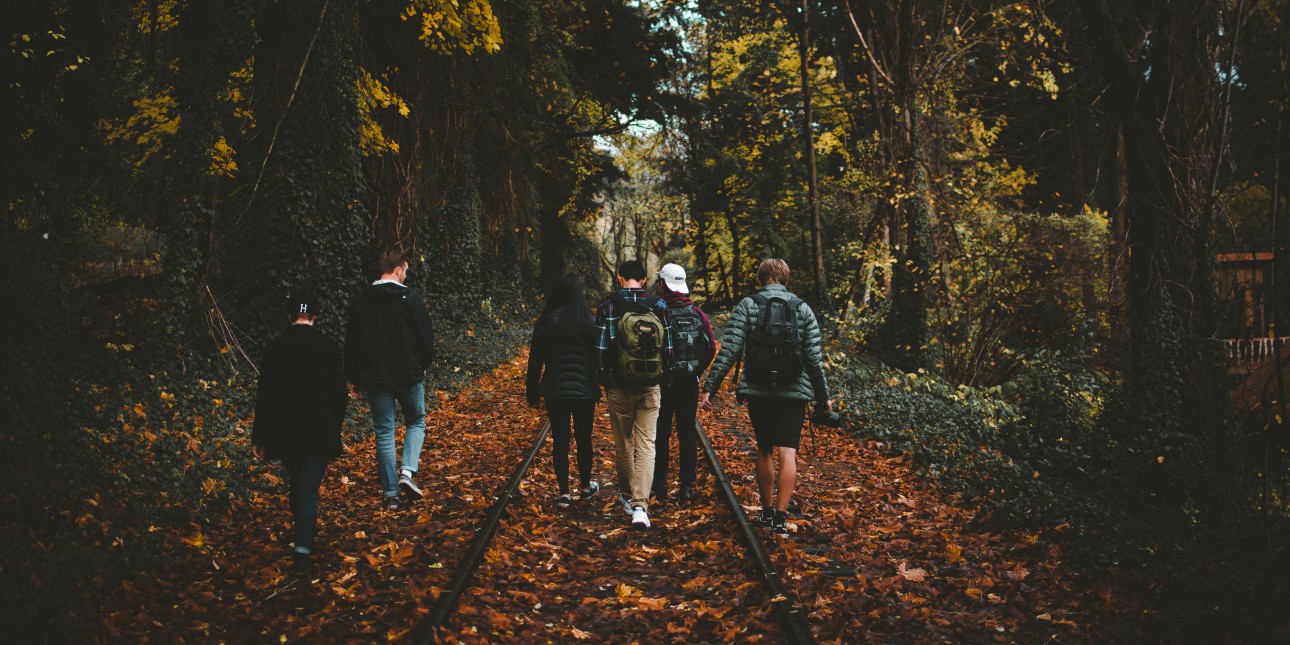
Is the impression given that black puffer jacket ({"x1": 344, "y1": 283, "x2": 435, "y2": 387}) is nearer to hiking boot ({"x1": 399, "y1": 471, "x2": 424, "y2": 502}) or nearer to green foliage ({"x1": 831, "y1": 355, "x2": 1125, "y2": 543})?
hiking boot ({"x1": 399, "y1": 471, "x2": 424, "y2": 502})

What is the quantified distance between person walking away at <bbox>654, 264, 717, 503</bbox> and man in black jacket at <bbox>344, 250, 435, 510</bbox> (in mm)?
2077

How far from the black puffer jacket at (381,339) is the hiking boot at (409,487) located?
1.02 meters

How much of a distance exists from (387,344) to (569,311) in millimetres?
1545

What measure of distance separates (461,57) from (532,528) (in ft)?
39.6

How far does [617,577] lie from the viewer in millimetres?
5582

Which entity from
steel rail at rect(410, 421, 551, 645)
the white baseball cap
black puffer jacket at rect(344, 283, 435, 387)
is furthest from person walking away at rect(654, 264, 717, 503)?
black puffer jacket at rect(344, 283, 435, 387)

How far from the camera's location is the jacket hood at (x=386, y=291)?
6.54 meters

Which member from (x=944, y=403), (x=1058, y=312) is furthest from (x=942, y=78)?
(x=944, y=403)

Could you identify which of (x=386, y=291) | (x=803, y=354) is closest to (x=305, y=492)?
(x=386, y=291)

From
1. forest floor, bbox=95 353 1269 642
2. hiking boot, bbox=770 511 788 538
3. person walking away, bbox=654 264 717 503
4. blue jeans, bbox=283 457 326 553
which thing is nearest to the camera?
forest floor, bbox=95 353 1269 642

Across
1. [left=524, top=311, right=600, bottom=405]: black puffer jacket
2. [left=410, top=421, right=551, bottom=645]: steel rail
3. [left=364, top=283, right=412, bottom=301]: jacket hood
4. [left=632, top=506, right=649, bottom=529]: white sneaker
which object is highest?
[left=364, top=283, right=412, bottom=301]: jacket hood

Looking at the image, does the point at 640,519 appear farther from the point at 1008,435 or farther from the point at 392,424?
the point at 1008,435

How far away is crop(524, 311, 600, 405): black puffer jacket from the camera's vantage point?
6621mm

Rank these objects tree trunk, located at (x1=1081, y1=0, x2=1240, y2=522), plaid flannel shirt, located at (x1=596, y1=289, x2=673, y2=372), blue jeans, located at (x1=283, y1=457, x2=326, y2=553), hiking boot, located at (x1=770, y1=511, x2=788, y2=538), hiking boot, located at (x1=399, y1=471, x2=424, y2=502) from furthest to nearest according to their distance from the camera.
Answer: tree trunk, located at (x1=1081, y1=0, x2=1240, y2=522)
hiking boot, located at (x1=399, y1=471, x2=424, y2=502)
plaid flannel shirt, located at (x1=596, y1=289, x2=673, y2=372)
hiking boot, located at (x1=770, y1=511, x2=788, y2=538)
blue jeans, located at (x1=283, y1=457, x2=326, y2=553)
